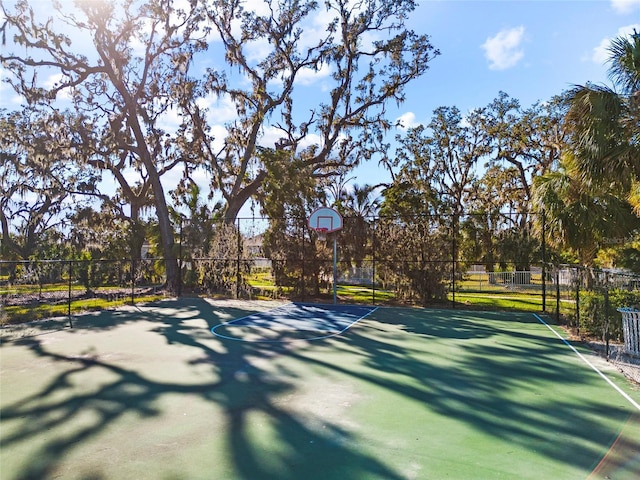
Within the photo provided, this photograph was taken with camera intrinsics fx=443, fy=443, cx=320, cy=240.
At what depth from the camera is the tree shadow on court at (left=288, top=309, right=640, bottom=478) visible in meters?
4.15

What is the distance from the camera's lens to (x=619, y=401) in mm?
5137

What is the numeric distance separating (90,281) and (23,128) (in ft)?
32.5

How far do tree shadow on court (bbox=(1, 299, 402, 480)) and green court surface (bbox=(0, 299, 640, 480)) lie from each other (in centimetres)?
2

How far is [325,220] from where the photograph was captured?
48.4 ft

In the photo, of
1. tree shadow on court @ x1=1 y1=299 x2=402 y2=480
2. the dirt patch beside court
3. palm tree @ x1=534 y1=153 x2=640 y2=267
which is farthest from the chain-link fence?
tree shadow on court @ x1=1 y1=299 x2=402 y2=480

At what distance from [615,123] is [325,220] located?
27.8 ft

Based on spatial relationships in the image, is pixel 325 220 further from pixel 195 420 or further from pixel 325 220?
pixel 195 420

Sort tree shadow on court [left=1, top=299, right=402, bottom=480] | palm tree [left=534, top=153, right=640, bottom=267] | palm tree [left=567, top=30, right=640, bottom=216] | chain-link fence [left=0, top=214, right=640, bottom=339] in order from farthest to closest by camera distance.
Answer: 1. chain-link fence [left=0, top=214, right=640, bottom=339]
2. palm tree [left=534, top=153, right=640, bottom=267]
3. palm tree [left=567, top=30, right=640, bottom=216]
4. tree shadow on court [left=1, top=299, right=402, bottom=480]

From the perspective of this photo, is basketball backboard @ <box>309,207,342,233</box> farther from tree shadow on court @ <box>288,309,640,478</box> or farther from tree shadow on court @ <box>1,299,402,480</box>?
tree shadow on court @ <box>1,299,402,480</box>

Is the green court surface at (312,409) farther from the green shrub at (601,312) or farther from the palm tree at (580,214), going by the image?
the palm tree at (580,214)

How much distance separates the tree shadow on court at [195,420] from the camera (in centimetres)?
355

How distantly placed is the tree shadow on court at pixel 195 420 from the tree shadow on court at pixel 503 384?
79 centimetres

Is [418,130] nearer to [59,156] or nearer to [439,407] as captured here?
[59,156]

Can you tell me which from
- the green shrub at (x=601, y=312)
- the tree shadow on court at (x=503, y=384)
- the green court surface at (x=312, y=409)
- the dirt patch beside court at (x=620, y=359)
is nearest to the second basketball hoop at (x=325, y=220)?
the tree shadow on court at (x=503, y=384)
